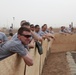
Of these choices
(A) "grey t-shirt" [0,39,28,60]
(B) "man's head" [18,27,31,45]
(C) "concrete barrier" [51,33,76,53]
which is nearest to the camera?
(A) "grey t-shirt" [0,39,28,60]

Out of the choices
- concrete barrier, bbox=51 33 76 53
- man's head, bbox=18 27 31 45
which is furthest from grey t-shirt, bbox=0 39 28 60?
→ concrete barrier, bbox=51 33 76 53

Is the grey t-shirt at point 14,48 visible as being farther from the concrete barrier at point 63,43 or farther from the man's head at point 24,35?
the concrete barrier at point 63,43

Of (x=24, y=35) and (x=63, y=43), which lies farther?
(x=63, y=43)

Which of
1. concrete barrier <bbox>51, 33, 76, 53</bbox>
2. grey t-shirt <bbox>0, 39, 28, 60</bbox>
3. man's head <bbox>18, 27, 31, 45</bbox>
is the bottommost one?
concrete barrier <bbox>51, 33, 76, 53</bbox>

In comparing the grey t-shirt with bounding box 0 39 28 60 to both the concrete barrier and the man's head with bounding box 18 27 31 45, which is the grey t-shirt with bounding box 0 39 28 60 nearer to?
the man's head with bounding box 18 27 31 45

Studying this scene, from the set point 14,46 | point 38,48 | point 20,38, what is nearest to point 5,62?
point 14,46

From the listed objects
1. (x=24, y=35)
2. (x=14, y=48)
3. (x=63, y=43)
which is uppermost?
(x=24, y=35)

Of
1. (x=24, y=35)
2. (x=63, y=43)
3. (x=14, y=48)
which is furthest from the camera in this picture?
(x=63, y=43)

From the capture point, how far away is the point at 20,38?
5469mm

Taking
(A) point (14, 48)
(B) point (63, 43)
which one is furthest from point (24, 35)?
(B) point (63, 43)

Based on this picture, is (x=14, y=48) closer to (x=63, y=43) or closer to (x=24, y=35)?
(x=24, y=35)

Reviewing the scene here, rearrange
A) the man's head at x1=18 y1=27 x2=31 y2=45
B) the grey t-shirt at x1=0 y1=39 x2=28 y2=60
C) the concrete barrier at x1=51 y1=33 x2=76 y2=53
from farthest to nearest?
the concrete barrier at x1=51 y1=33 x2=76 y2=53 < the man's head at x1=18 y1=27 x2=31 y2=45 < the grey t-shirt at x1=0 y1=39 x2=28 y2=60

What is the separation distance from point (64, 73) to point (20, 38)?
316 inches

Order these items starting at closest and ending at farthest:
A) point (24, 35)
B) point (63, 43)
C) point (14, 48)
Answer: point (14, 48), point (24, 35), point (63, 43)
